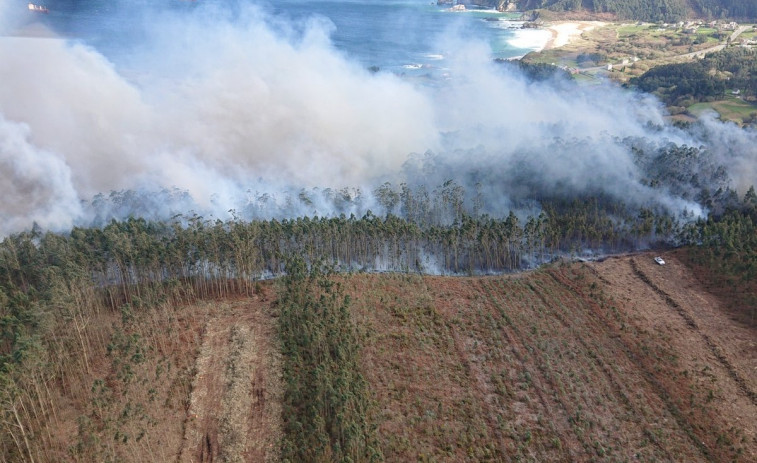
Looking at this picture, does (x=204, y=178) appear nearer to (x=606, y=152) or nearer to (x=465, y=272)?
(x=465, y=272)

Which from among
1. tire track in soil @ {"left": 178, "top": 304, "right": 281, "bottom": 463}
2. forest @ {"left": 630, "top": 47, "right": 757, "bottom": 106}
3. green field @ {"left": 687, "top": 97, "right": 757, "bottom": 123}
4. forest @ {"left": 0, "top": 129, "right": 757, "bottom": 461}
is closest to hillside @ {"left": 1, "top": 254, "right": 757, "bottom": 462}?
tire track in soil @ {"left": 178, "top": 304, "right": 281, "bottom": 463}

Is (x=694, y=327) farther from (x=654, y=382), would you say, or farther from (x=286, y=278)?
(x=286, y=278)

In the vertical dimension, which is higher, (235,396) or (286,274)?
(286,274)

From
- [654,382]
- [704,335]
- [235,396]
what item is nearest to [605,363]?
[654,382]

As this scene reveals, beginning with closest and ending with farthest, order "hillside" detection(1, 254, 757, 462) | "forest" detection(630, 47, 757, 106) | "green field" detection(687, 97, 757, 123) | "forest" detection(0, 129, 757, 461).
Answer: "hillside" detection(1, 254, 757, 462) < "forest" detection(0, 129, 757, 461) < "green field" detection(687, 97, 757, 123) < "forest" detection(630, 47, 757, 106)

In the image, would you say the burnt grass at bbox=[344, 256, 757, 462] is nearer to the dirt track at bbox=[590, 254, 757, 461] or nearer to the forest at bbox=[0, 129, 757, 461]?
the dirt track at bbox=[590, 254, 757, 461]

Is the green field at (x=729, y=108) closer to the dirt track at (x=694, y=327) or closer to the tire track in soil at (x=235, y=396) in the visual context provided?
the dirt track at (x=694, y=327)

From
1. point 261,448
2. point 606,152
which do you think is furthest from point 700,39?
point 261,448
